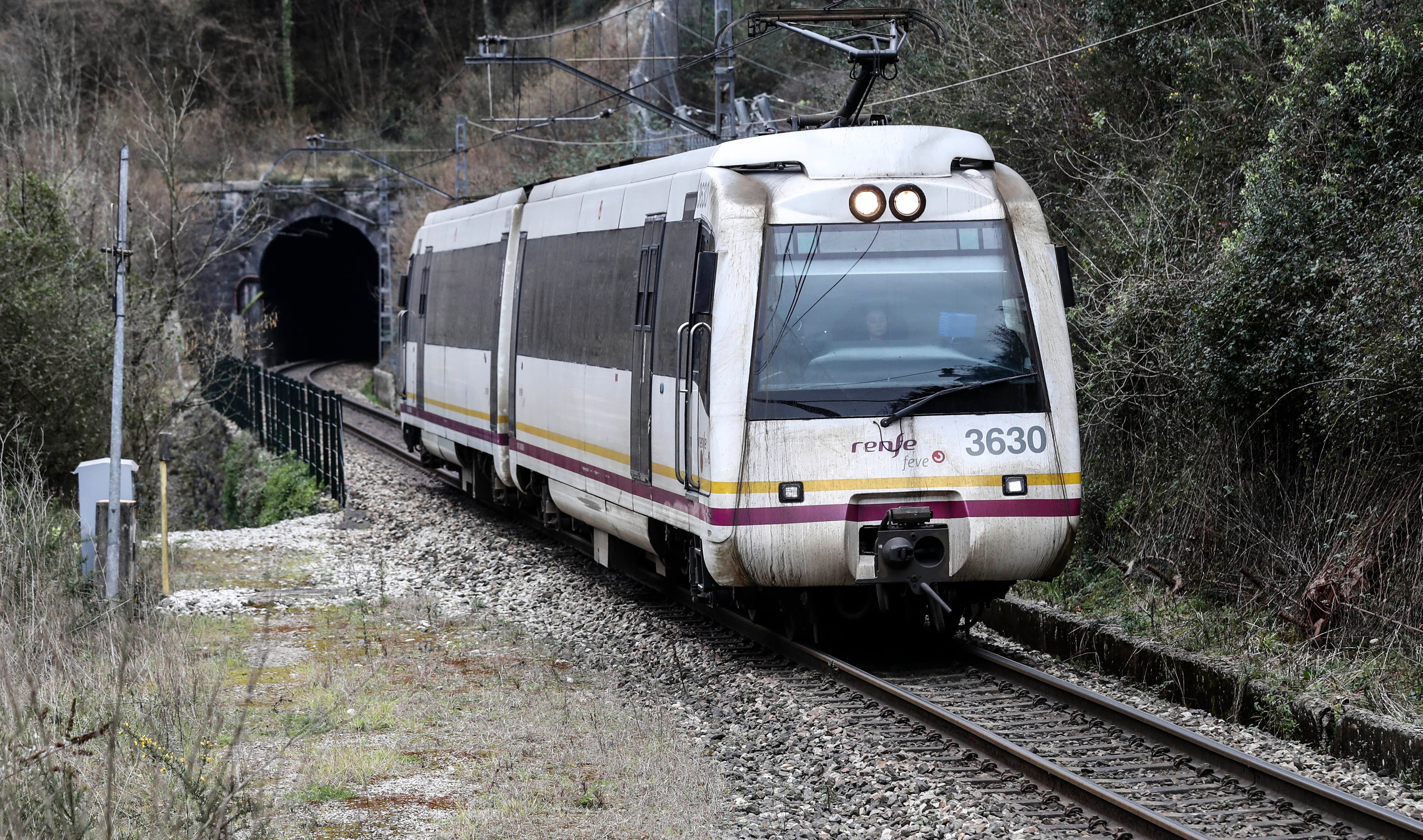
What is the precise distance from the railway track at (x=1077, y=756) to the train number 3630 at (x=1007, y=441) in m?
1.33

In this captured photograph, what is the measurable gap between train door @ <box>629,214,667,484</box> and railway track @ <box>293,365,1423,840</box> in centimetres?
159

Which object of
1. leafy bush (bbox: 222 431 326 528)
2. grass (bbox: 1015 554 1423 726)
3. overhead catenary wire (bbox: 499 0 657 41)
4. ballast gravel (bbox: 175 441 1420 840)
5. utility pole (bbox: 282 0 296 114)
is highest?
utility pole (bbox: 282 0 296 114)

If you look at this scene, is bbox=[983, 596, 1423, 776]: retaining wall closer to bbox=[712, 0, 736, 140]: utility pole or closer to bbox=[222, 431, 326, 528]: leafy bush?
bbox=[712, 0, 736, 140]: utility pole

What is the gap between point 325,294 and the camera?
58.6m

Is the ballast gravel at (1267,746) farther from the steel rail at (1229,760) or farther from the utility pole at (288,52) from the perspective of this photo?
the utility pole at (288,52)

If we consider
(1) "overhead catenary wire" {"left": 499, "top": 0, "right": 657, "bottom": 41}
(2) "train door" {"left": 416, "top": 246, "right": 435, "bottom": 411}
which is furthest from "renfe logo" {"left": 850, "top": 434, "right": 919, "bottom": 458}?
(1) "overhead catenary wire" {"left": 499, "top": 0, "right": 657, "bottom": 41}

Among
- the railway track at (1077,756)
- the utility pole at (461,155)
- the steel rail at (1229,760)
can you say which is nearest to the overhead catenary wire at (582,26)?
the utility pole at (461,155)

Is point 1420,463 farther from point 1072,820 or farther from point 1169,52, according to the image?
point 1169,52

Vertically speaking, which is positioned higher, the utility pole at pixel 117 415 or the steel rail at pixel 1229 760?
the utility pole at pixel 117 415

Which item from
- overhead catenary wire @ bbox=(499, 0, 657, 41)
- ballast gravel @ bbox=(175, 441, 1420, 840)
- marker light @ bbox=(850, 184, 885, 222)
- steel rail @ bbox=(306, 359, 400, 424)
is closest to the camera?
ballast gravel @ bbox=(175, 441, 1420, 840)

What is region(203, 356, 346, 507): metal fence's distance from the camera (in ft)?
64.5

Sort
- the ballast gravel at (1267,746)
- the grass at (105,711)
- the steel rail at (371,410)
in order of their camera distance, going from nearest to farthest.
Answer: the grass at (105,711) → the ballast gravel at (1267,746) → the steel rail at (371,410)

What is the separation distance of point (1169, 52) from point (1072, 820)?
10.2 meters

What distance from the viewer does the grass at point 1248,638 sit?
7.77m
